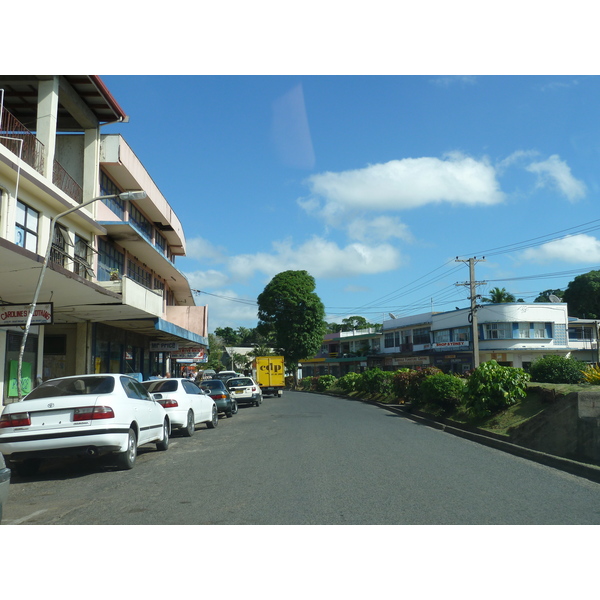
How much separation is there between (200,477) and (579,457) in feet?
22.4

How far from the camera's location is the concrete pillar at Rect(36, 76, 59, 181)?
1911 centimetres

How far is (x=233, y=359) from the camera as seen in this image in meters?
94.8

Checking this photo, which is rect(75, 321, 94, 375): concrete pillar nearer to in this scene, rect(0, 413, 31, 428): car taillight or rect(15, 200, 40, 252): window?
rect(15, 200, 40, 252): window

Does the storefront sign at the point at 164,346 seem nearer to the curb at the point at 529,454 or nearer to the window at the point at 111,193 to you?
the window at the point at 111,193

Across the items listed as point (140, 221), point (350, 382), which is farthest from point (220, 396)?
point (350, 382)

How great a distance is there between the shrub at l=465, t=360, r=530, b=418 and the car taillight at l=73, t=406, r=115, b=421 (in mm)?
10566

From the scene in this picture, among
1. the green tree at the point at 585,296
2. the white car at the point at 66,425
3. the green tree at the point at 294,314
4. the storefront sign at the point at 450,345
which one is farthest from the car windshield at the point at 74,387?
the green tree at the point at 585,296

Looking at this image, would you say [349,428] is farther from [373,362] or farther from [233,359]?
[233,359]

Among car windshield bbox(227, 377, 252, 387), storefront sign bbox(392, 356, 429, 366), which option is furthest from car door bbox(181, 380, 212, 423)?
storefront sign bbox(392, 356, 429, 366)

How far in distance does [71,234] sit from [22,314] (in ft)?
22.1

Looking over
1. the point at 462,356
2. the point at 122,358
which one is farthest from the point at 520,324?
the point at 122,358

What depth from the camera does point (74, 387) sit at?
1071 cm

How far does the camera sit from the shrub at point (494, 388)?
16.2 m

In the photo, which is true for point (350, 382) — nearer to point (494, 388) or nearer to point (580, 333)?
point (580, 333)
